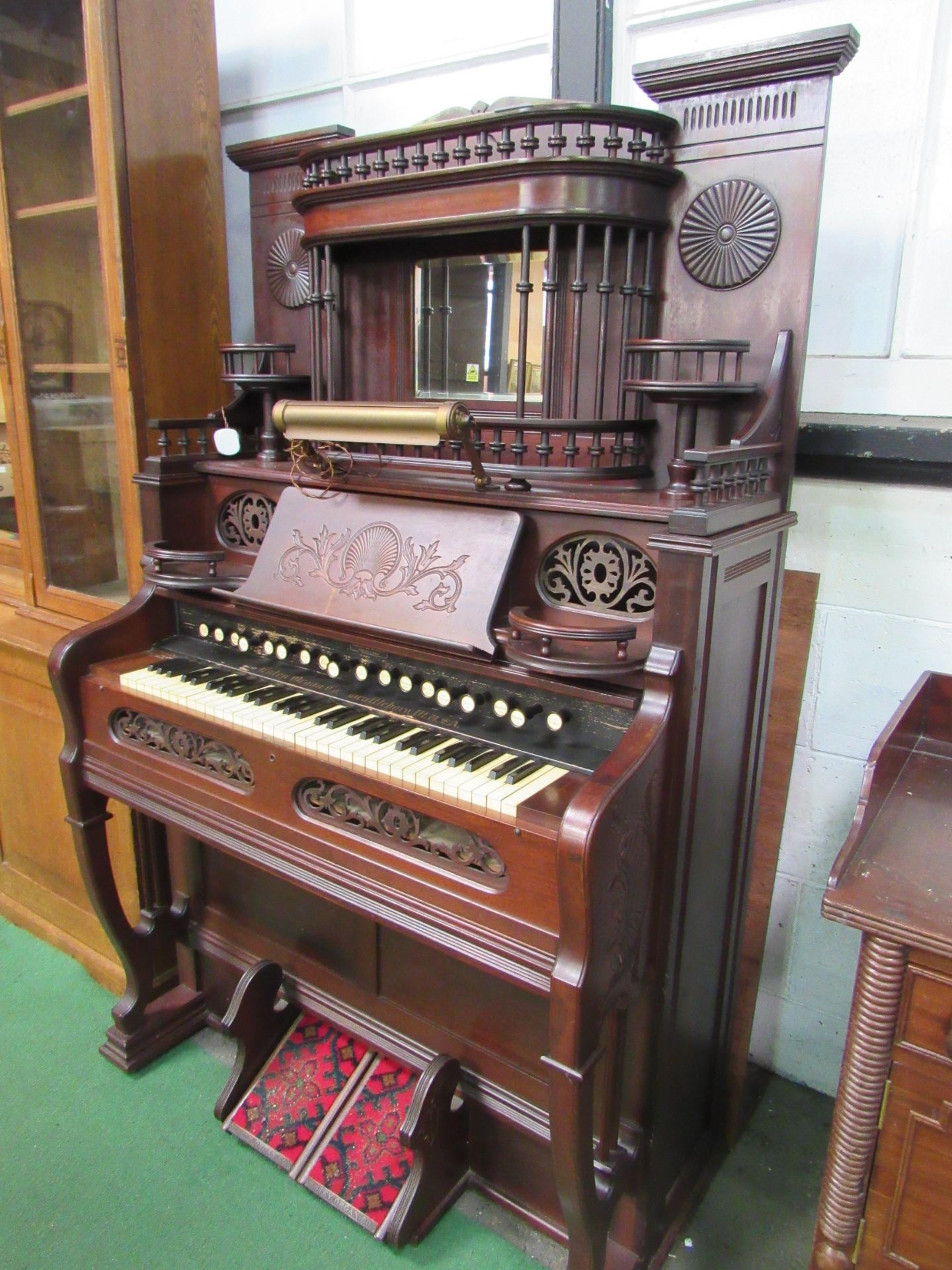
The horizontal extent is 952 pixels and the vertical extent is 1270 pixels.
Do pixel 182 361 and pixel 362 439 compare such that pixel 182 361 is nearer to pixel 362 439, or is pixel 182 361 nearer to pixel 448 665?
pixel 362 439

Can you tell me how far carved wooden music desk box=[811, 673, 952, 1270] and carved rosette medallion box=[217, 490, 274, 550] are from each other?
124cm

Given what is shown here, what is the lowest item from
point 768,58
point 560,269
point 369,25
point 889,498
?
point 889,498

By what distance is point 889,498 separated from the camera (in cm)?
165

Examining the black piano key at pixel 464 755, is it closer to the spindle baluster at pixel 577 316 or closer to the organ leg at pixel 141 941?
the spindle baluster at pixel 577 316

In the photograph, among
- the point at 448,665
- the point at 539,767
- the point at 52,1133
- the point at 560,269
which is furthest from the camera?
the point at 52,1133

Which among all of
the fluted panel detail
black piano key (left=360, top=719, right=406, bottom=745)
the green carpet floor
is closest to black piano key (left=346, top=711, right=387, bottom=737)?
black piano key (left=360, top=719, right=406, bottom=745)

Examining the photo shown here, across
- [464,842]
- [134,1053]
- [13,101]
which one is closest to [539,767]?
[464,842]

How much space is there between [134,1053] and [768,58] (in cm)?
231

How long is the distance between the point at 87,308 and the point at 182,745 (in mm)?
1181

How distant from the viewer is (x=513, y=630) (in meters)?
1.34

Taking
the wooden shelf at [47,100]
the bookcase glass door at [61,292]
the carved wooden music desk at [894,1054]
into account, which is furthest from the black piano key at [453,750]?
the wooden shelf at [47,100]

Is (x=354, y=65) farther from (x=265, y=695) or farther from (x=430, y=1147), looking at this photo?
(x=430, y=1147)

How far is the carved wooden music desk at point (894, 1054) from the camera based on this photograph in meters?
1.02

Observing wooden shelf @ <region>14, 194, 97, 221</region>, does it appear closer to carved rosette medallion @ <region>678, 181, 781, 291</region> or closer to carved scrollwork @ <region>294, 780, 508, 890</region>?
carved rosette medallion @ <region>678, 181, 781, 291</region>
